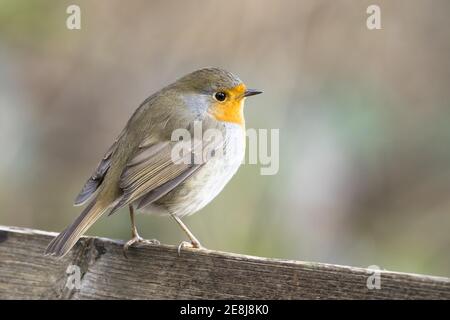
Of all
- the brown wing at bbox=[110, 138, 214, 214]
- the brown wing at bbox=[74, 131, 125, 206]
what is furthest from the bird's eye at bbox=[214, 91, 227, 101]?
the brown wing at bbox=[74, 131, 125, 206]

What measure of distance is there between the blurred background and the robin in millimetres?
854

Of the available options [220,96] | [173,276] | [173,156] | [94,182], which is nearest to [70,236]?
[173,276]

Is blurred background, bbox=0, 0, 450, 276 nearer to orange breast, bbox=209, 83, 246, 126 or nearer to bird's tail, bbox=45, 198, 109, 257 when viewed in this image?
orange breast, bbox=209, 83, 246, 126

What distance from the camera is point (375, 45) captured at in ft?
18.2

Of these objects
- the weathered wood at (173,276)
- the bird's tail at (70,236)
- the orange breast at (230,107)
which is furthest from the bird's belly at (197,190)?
the weathered wood at (173,276)

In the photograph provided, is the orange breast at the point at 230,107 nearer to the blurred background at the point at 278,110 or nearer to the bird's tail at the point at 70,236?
the blurred background at the point at 278,110

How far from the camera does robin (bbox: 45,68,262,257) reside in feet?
12.3

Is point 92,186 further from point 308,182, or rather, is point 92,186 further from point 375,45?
point 375,45

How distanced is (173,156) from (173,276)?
1.05 m

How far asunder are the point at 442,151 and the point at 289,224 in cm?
111

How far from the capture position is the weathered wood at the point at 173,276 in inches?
104

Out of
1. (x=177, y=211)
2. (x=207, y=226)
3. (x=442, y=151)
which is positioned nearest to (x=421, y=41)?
(x=442, y=151)

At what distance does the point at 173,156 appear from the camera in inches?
155

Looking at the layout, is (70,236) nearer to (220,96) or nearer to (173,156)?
(173,156)
